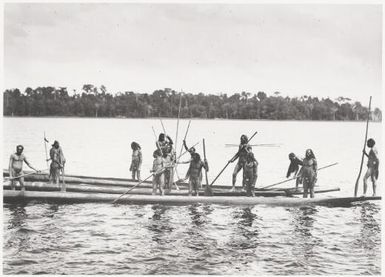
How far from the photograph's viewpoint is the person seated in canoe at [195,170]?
640 inches

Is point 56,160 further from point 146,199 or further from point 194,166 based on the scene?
point 194,166

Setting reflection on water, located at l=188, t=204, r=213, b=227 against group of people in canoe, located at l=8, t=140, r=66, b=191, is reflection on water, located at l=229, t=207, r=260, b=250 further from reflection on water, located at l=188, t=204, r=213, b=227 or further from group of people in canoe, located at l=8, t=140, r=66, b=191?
group of people in canoe, located at l=8, t=140, r=66, b=191

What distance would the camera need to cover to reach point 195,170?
16391mm

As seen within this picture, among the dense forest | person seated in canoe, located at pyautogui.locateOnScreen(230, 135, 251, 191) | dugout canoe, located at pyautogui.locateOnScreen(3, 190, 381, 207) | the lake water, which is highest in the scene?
the dense forest

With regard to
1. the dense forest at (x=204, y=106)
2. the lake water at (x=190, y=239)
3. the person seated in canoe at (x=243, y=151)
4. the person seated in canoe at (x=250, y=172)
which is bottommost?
the lake water at (x=190, y=239)

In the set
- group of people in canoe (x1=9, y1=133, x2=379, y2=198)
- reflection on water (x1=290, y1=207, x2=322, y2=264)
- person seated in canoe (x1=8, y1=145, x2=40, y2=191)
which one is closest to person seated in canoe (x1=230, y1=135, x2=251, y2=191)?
group of people in canoe (x1=9, y1=133, x2=379, y2=198)

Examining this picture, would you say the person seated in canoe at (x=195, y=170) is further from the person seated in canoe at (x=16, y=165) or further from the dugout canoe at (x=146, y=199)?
the person seated in canoe at (x=16, y=165)

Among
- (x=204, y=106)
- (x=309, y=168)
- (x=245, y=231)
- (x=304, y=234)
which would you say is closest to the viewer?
(x=304, y=234)

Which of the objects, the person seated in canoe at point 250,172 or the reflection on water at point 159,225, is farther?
the person seated in canoe at point 250,172

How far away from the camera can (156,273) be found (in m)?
10.8

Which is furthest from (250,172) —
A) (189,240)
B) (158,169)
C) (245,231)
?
(189,240)

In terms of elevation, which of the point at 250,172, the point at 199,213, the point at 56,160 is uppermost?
the point at 56,160

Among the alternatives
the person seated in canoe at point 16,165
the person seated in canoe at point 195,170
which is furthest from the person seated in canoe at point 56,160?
the person seated in canoe at point 195,170

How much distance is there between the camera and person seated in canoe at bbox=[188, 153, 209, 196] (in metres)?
16.3
